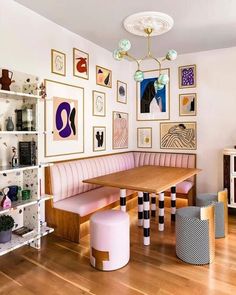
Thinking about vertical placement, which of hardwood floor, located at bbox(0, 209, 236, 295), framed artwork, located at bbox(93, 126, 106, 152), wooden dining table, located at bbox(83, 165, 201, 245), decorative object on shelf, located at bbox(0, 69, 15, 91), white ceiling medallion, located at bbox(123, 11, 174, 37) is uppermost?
white ceiling medallion, located at bbox(123, 11, 174, 37)

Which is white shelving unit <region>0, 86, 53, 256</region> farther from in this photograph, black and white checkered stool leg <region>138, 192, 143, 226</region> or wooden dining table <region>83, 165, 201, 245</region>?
black and white checkered stool leg <region>138, 192, 143, 226</region>

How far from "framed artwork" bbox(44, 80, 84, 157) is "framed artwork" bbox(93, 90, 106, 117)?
0.32 meters

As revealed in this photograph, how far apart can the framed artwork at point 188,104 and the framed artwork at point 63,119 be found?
1854 millimetres

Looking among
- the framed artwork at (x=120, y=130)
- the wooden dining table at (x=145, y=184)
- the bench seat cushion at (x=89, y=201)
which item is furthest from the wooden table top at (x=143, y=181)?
the framed artwork at (x=120, y=130)

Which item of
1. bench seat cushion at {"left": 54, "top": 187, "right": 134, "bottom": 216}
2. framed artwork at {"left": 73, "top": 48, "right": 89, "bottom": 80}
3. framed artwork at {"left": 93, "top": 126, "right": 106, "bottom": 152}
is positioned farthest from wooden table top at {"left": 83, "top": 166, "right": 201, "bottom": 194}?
framed artwork at {"left": 73, "top": 48, "right": 89, "bottom": 80}

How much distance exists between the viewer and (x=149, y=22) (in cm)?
289

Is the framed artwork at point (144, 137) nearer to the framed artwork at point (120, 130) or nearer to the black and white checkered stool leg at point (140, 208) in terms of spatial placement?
the framed artwork at point (120, 130)

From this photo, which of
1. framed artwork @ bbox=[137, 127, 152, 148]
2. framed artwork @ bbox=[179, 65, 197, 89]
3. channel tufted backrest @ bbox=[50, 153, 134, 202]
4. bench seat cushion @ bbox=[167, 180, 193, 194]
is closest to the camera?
channel tufted backrest @ bbox=[50, 153, 134, 202]

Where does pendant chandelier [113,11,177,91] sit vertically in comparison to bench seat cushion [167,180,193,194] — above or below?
above

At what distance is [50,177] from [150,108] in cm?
255

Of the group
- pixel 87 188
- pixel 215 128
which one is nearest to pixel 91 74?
pixel 87 188

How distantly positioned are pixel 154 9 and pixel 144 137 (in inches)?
98.9

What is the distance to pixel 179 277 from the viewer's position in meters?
2.11

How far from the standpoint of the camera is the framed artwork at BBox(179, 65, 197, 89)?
427 centimetres
